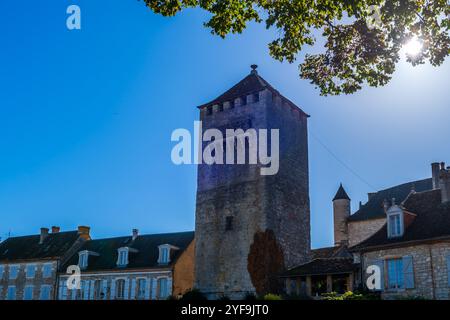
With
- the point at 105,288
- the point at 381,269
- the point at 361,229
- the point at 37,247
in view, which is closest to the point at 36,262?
the point at 37,247

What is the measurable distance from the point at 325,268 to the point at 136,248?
16247 millimetres

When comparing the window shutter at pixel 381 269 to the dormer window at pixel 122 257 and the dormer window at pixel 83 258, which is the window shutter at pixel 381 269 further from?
the dormer window at pixel 83 258

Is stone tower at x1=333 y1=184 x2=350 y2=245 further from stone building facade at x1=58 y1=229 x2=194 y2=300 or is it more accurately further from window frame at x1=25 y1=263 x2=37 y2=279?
window frame at x1=25 y1=263 x2=37 y2=279

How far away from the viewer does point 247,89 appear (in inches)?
1219

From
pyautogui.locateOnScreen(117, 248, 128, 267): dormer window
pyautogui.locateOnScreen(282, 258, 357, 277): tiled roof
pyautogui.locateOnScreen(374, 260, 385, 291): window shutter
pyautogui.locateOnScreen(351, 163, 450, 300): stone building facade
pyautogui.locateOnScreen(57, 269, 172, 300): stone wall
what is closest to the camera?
pyautogui.locateOnScreen(351, 163, 450, 300): stone building facade

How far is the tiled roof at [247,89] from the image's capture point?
3048 centimetres

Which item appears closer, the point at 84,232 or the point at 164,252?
the point at 164,252

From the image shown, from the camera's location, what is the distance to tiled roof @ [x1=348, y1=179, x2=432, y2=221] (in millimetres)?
33188

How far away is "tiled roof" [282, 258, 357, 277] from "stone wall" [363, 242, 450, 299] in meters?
2.81

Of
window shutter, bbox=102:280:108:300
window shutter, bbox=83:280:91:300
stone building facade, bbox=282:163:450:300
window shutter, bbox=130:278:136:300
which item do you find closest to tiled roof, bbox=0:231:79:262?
window shutter, bbox=83:280:91:300

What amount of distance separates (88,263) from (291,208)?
15.9m

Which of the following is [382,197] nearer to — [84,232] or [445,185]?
[445,185]

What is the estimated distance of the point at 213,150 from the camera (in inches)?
1214
